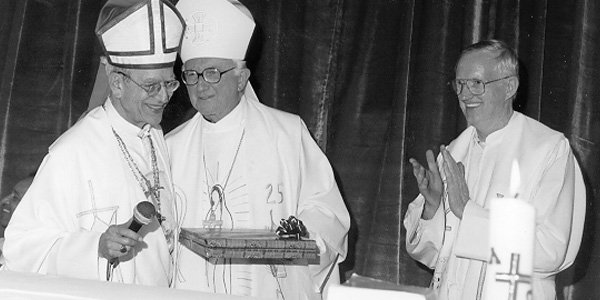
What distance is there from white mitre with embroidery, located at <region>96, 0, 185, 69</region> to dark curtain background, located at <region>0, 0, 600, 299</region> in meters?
1.25

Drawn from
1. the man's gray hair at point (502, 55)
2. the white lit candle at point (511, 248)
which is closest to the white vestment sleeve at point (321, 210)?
the man's gray hair at point (502, 55)

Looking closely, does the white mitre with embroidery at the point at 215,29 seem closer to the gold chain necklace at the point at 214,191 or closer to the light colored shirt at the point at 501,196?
the gold chain necklace at the point at 214,191

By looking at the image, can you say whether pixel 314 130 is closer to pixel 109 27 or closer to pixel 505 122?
pixel 505 122

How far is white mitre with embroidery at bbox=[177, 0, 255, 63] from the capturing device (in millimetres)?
3920

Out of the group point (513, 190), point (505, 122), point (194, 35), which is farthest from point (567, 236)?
point (513, 190)

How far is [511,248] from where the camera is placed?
125 centimetres

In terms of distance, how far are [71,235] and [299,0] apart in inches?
94.6

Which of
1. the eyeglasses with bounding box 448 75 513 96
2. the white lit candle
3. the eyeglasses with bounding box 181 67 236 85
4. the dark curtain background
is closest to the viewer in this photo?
the white lit candle

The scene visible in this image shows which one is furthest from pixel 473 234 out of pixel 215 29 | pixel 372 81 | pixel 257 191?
pixel 372 81

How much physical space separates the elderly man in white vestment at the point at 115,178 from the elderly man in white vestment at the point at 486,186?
101 centimetres

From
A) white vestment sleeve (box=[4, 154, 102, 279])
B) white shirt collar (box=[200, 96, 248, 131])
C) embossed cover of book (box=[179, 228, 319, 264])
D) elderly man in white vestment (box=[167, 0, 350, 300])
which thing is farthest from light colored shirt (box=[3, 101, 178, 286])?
white shirt collar (box=[200, 96, 248, 131])

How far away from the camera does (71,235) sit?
2.99 m

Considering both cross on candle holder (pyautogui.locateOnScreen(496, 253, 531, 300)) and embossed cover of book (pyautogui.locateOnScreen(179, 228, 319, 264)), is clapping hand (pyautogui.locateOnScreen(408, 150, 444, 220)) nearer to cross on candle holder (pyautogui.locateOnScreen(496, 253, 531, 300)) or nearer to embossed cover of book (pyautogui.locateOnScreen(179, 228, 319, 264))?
embossed cover of book (pyautogui.locateOnScreen(179, 228, 319, 264))

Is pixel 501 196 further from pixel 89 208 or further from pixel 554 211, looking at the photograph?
pixel 89 208
